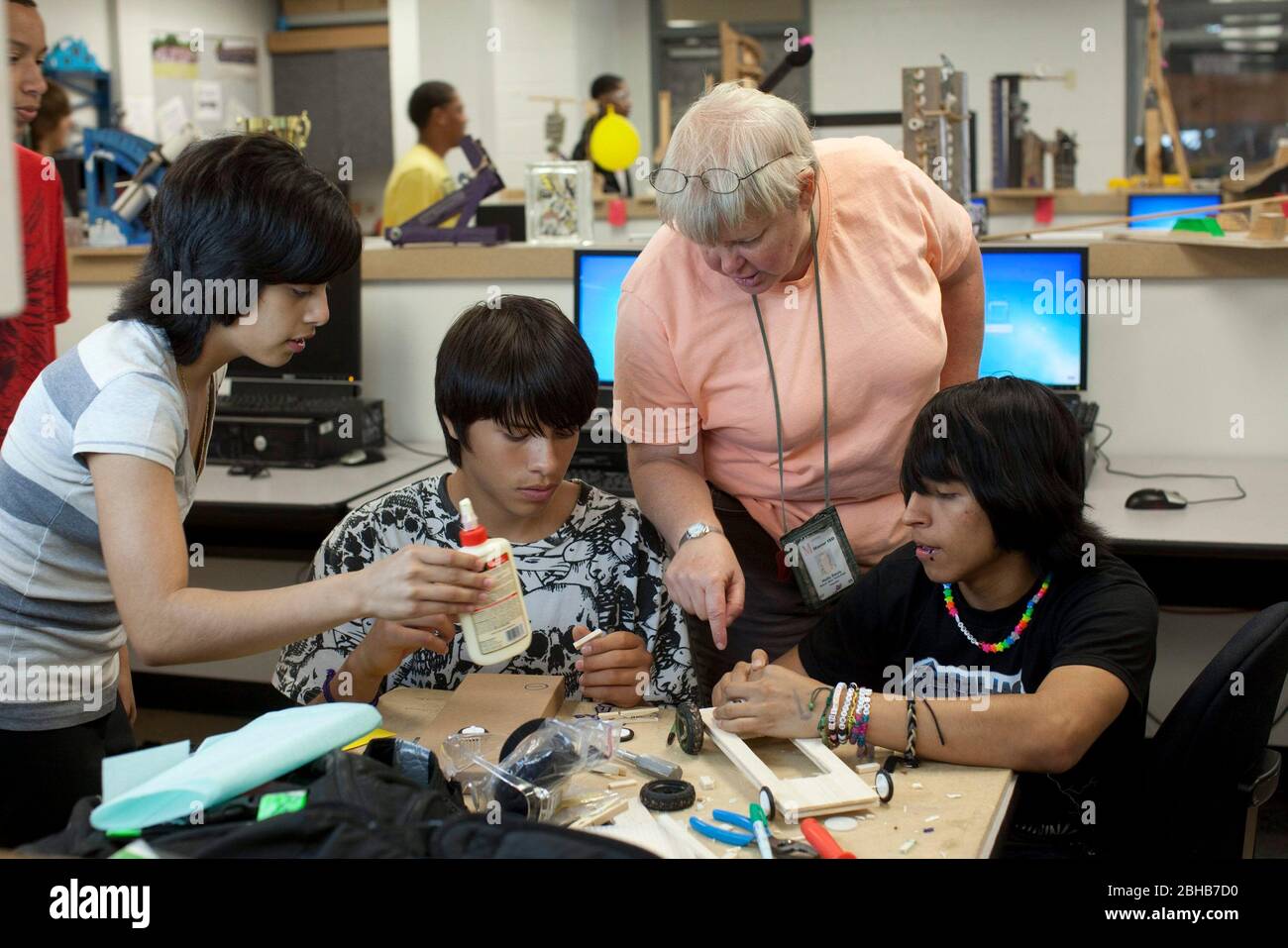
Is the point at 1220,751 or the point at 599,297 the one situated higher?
the point at 599,297

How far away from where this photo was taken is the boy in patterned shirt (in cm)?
172

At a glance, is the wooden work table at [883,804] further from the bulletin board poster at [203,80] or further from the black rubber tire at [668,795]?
the bulletin board poster at [203,80]

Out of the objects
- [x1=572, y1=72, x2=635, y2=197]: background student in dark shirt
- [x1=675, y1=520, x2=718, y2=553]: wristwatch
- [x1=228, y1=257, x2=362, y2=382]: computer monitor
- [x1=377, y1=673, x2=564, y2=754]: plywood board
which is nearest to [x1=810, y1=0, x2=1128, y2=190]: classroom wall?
[x1=572, y1=72, x2=635, y2=197]: background student in dark shirt

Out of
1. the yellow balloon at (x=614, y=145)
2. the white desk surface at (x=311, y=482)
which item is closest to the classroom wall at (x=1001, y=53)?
the yellow balloon at (x=614, y=145)

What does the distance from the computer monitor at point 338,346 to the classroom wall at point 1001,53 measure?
6.17m

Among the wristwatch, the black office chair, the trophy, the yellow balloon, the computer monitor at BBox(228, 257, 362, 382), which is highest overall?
the yellow balloon

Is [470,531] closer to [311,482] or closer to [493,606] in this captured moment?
[493,606]

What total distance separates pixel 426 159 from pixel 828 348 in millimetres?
3416

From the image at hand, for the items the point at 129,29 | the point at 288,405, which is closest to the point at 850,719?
the point at 288,405

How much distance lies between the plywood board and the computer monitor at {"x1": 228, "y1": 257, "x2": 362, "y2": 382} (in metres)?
1.71

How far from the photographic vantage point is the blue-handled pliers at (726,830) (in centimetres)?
117

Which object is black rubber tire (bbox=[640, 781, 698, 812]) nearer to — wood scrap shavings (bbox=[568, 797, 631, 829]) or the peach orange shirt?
wood scrap shavings (bbox=[568, 797, 631, 829])

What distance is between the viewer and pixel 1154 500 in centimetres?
250

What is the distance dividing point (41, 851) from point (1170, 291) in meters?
2.55
